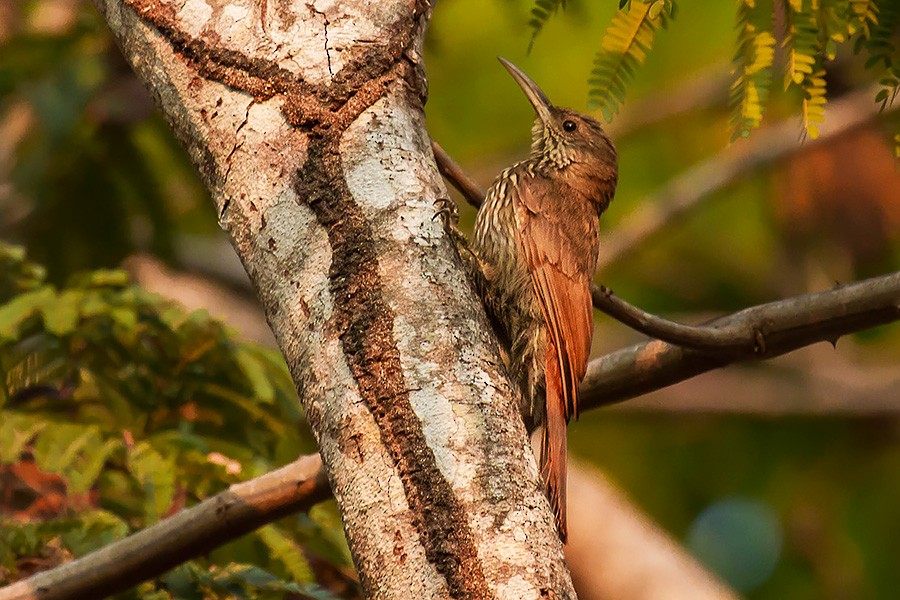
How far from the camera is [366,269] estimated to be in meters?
2.28

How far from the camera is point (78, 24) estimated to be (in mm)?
5656

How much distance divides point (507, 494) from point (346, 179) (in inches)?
27.8

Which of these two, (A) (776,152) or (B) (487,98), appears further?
(B) (487,98)

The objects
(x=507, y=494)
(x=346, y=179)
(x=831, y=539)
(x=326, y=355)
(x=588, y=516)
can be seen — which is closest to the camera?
(x=507, y=494)

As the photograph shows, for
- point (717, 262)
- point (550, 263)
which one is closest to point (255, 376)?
point (550, 263)

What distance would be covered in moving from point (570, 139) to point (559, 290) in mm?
873

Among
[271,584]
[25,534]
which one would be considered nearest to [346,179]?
[271,584]

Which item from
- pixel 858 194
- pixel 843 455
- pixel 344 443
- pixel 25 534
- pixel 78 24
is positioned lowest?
pixel 344 443

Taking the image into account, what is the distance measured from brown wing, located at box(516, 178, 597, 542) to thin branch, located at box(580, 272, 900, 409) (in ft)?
1.17

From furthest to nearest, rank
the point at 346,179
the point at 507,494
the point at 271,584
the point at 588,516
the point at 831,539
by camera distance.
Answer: the point at 831,539 → the point at 588,516 → the point at 271,584 → the point at 346,179 → the point at 507,494

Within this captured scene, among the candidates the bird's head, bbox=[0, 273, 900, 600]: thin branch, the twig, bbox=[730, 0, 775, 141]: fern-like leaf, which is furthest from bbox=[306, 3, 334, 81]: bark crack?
the bird's head

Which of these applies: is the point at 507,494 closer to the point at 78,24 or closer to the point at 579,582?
the point at 579,582

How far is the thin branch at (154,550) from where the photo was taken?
2.85m

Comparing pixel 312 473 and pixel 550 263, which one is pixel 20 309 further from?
pixel 550 263
